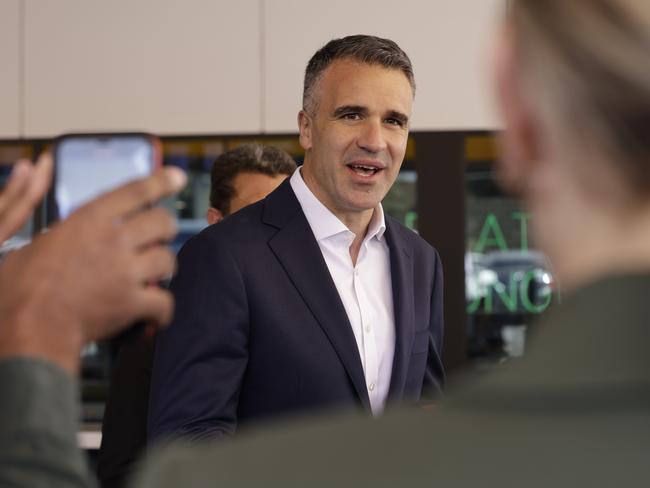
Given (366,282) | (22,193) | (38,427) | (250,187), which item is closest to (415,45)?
(250,187)

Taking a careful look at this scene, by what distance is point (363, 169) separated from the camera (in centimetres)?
238

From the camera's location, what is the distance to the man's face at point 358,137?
2.38 meters

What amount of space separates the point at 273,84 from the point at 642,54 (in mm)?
4284

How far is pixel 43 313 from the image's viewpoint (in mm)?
863

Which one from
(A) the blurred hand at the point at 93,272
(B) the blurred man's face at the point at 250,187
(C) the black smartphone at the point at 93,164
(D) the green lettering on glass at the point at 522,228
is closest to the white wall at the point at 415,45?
(D) the green lettering on glass at the point at 522,228

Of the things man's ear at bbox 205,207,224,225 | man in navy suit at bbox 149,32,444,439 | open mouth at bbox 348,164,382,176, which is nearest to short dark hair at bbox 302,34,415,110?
man in navy suit at bbox 149,32,444,439

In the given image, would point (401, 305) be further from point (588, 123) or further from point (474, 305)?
point (474, 305)

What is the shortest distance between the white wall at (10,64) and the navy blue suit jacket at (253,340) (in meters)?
3.07

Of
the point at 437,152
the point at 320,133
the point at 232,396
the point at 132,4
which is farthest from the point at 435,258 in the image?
the point at 132,4

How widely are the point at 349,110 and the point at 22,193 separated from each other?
1473 millimetres

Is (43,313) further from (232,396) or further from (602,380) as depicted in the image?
(232,396)

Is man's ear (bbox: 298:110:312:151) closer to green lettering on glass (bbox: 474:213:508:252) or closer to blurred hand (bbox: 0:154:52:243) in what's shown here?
blurred hand (bbox: 0:154:52:243)

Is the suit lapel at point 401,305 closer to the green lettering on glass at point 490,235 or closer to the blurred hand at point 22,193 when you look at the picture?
the blurred hand at point 22,193

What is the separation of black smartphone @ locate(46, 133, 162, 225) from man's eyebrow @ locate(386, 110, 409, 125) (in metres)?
2.37
